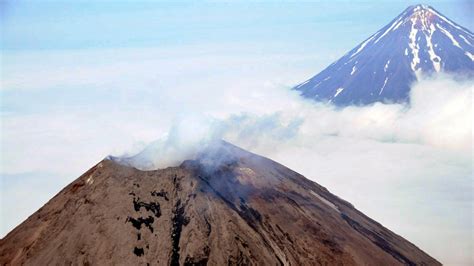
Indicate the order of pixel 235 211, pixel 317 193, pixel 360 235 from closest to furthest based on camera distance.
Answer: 1. pixel 235 211
2. pixel 360 235
3. pixel 317 193

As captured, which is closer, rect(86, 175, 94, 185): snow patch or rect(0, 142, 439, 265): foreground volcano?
rect(0, 142, 439, 265): foreground volcano

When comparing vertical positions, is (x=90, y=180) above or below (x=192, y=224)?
below

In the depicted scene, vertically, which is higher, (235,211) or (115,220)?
(235,211)

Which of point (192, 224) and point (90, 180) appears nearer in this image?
point (192, 224)

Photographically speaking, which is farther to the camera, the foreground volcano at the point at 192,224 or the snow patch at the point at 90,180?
the snow patch at the point at 90,180

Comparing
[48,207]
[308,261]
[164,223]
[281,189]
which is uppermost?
[281,189]

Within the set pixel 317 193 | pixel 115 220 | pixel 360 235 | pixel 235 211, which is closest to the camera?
pixel 115 220

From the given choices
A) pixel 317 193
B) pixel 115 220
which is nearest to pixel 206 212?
pixel 115 220

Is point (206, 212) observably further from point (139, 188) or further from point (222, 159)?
point (222, 159)
